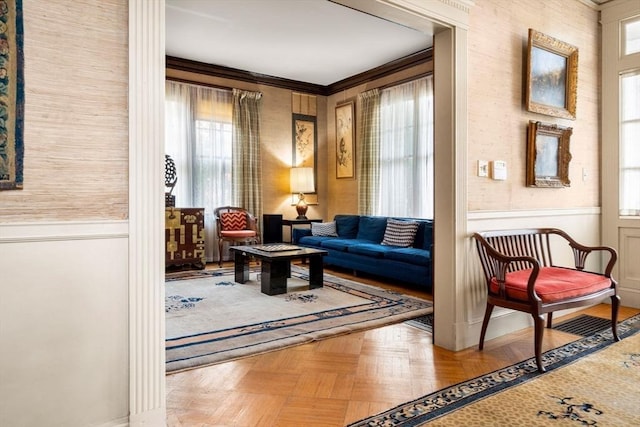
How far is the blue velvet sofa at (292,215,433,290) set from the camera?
15.5 feet

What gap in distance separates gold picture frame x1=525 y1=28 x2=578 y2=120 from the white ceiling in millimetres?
1954

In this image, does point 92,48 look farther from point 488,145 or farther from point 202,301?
point 202,301

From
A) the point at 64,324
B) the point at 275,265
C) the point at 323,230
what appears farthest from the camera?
the point at 323,230

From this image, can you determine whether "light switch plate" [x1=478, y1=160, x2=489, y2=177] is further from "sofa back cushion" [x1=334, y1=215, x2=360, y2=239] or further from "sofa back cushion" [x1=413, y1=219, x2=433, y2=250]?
"sofa back cushion" [x1=334, y1=215, x2=360, y2=239]

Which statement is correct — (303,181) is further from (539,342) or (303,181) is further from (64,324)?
(64,324)

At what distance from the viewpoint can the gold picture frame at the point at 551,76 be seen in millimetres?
3422

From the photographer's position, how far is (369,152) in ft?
22.9

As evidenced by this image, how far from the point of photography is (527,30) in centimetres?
344

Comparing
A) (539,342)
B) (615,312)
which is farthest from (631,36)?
(539,342)

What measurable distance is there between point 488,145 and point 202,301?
305 cm

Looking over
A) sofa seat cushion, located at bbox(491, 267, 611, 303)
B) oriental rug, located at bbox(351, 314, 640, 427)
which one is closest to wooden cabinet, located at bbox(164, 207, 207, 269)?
sofa seat cushion, located at bbox(491, 267, 611, 303)

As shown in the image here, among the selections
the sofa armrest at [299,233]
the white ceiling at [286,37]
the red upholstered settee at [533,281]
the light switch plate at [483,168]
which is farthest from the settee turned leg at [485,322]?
the sofa armrest at [299,233]

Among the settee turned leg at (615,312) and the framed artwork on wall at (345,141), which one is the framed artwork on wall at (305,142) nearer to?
the framed artwork on wall at (345,141)

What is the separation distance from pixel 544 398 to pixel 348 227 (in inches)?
183
